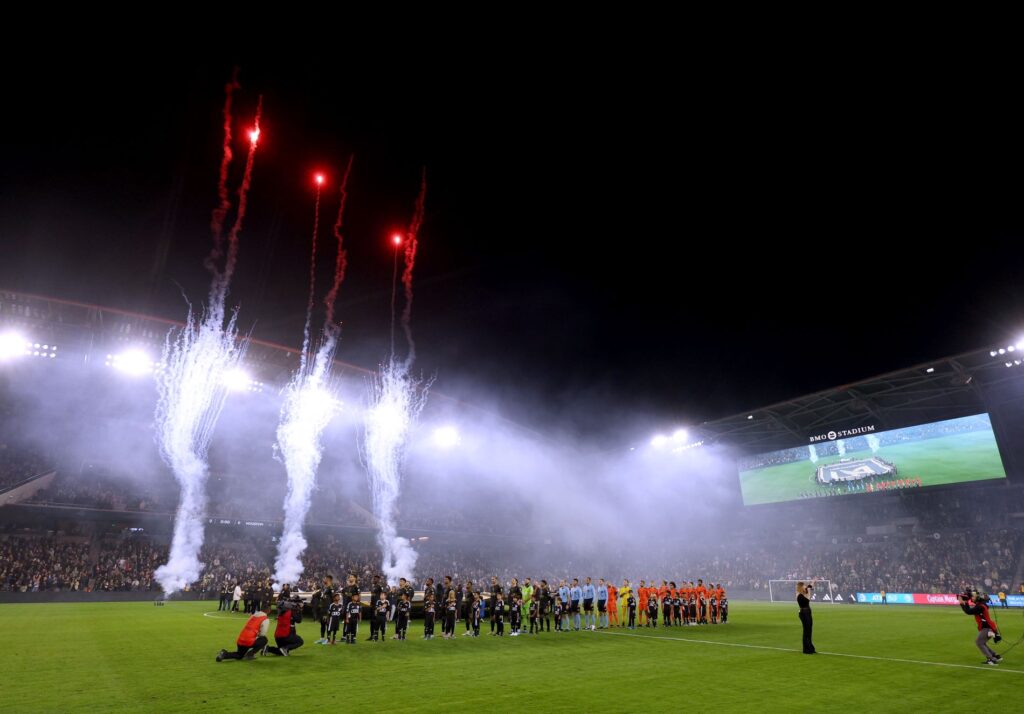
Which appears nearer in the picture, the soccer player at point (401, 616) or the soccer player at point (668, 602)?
the soccer player at point (401, 616)

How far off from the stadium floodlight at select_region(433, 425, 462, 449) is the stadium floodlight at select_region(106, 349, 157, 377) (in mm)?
23876

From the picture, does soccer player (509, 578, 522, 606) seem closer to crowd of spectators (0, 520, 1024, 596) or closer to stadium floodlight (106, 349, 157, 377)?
crowd of spectators (0, 520, 1024, 596)

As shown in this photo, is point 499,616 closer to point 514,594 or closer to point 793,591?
point 514,594

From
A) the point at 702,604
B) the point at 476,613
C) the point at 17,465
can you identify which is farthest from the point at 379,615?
the point at 17,465

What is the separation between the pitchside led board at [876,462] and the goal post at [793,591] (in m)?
6.02

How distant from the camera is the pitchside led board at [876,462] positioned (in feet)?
115

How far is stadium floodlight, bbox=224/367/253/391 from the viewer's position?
133 ft

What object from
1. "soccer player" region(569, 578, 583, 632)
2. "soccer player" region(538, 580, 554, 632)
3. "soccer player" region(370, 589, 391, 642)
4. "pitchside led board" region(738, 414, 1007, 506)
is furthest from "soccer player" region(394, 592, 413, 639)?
"pitchside led board" region(738, 414, 1007, 506)

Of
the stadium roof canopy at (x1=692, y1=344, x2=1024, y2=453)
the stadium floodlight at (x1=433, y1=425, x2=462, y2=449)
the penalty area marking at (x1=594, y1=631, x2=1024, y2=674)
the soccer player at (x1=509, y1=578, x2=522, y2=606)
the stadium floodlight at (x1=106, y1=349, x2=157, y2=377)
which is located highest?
the stadium floodlight at (x1=106, y1=349, x2=157, y2=377)

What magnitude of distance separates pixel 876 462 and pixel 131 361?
50.3 m

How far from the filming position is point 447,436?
2046 inches

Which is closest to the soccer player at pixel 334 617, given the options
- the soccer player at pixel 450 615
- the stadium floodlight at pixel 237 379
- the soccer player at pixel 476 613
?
the soccer player at pixel 450 615

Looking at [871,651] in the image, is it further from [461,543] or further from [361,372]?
[461,543]

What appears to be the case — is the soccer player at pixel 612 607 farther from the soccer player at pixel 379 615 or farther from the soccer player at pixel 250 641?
the soccer player at pixel 250 641
